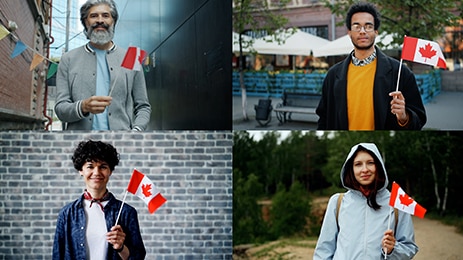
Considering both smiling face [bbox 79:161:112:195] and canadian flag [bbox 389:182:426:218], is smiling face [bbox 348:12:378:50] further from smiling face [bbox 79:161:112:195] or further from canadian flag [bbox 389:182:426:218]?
smiling face [bbox 79:161:112:195]

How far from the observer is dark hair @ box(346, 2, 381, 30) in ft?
14.0

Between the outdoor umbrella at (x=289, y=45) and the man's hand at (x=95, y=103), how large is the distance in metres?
1.24

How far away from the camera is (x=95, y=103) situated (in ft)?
14.1

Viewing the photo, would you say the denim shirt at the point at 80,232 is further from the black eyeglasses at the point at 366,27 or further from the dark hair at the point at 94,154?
the black eyeglasses at the point at 366,27

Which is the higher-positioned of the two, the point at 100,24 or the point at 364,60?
the point at 100,24

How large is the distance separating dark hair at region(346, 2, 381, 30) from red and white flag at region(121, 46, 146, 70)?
154 centimetres

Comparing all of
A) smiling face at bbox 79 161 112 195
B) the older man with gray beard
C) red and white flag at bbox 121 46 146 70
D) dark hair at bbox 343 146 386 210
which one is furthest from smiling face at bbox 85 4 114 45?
dark hair at bbox 343 146 386 210

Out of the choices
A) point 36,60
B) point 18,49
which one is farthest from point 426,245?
point 18,49

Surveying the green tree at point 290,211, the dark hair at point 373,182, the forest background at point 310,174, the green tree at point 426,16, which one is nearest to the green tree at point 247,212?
the forest background at point 310,174

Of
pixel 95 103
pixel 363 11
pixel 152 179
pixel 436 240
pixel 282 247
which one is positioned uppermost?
pixel 363 11

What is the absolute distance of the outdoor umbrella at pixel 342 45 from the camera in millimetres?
4316

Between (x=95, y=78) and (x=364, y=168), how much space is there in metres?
2.01

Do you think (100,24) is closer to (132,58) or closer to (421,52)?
(132,58)

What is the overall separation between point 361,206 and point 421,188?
1.27m
